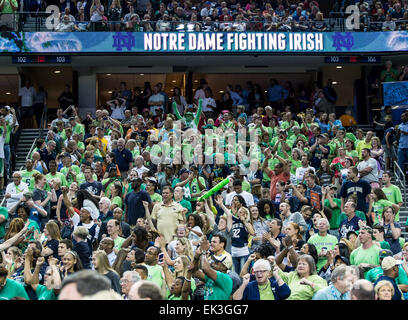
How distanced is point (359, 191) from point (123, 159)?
5127mm

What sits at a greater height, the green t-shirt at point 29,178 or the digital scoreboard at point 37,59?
the digital scoreboard at point 37,59

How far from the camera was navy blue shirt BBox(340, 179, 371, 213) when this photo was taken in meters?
14.0

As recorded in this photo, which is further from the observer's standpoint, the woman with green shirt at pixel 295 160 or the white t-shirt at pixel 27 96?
the white t-shirt at pixel 27 96

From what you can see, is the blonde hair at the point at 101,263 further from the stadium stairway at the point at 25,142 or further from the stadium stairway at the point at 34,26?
the stadium stairway at the point at 34,26

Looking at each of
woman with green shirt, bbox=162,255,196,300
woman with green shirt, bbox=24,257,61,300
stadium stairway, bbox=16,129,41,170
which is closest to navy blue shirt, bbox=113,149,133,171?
stadium stairway, bbox=16,129,41,170

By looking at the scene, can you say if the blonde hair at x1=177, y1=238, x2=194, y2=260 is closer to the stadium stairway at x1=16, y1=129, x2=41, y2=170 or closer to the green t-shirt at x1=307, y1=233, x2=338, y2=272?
the green t-shirt at x1=307, y1=233, x2=338, y2=272

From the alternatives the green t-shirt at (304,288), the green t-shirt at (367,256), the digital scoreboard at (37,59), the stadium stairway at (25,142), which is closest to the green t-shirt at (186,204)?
the green t-shirt at (367,256)

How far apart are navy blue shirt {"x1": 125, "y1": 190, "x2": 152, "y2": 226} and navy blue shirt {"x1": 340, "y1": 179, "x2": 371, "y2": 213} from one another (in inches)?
150

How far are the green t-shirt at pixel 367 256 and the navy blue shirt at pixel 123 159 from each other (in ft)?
23.0

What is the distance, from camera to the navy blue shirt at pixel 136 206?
516 inches

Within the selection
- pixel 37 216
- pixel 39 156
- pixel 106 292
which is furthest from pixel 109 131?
pixel 106 292

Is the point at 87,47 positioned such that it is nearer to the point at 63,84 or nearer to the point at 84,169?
the point at 63,84

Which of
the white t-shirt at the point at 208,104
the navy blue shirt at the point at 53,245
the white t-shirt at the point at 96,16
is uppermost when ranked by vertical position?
the white t-shirt at the point at 96,16

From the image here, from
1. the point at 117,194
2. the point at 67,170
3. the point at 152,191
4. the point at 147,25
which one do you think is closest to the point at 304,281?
the point at 152,191
